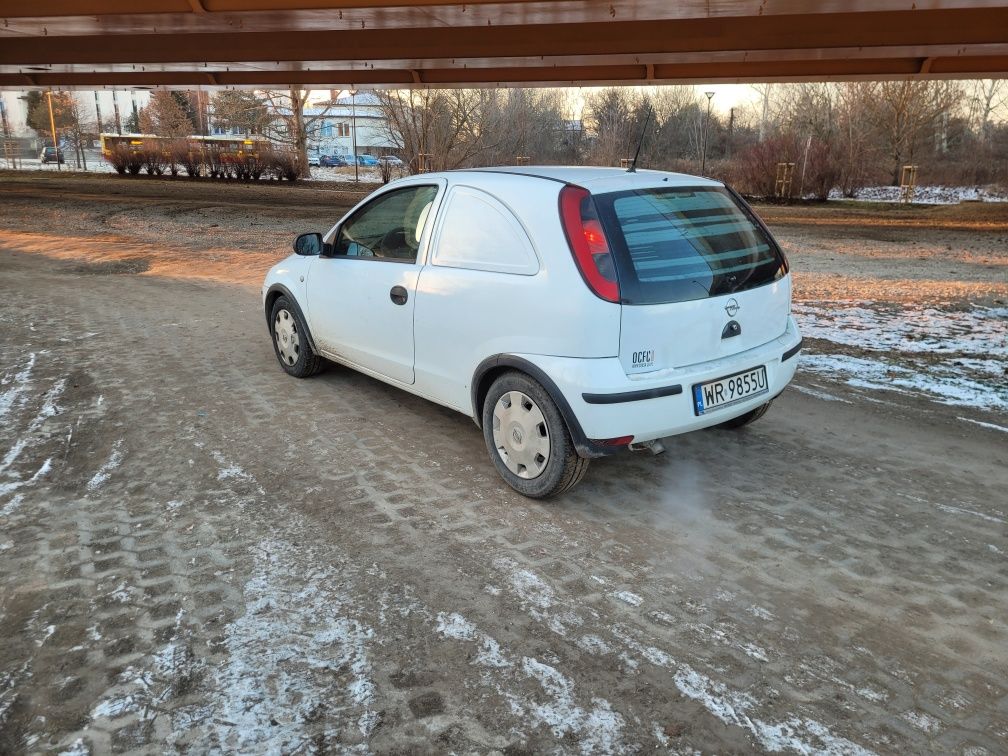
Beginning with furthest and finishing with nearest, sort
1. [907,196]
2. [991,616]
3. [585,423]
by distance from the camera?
[907,196]
[585,423]
[991,616]

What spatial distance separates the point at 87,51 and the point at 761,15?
17709 mm

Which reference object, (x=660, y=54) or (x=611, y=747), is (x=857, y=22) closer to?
(x=660, y=54)

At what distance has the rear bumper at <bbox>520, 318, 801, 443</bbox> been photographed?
358 centimetres

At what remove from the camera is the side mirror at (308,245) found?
5676mm

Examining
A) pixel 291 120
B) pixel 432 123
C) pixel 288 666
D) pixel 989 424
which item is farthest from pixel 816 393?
pixel 291 120

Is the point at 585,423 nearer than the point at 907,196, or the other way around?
the point at 585,423

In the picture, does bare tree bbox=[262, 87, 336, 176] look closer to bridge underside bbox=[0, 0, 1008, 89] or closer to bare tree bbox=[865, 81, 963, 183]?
bridge underside bbox=[0, 0, 1008, 89]

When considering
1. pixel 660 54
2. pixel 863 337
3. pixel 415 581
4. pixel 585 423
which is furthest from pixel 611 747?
pixel 660 54

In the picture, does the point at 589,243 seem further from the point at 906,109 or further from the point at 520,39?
the point at 906,109

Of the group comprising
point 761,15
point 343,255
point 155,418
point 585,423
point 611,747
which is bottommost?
point 611,747

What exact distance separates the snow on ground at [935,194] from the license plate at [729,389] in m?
29.3

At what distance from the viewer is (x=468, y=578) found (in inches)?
130

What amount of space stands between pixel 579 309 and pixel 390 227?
6.28 ft

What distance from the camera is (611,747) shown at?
7.82 ft
